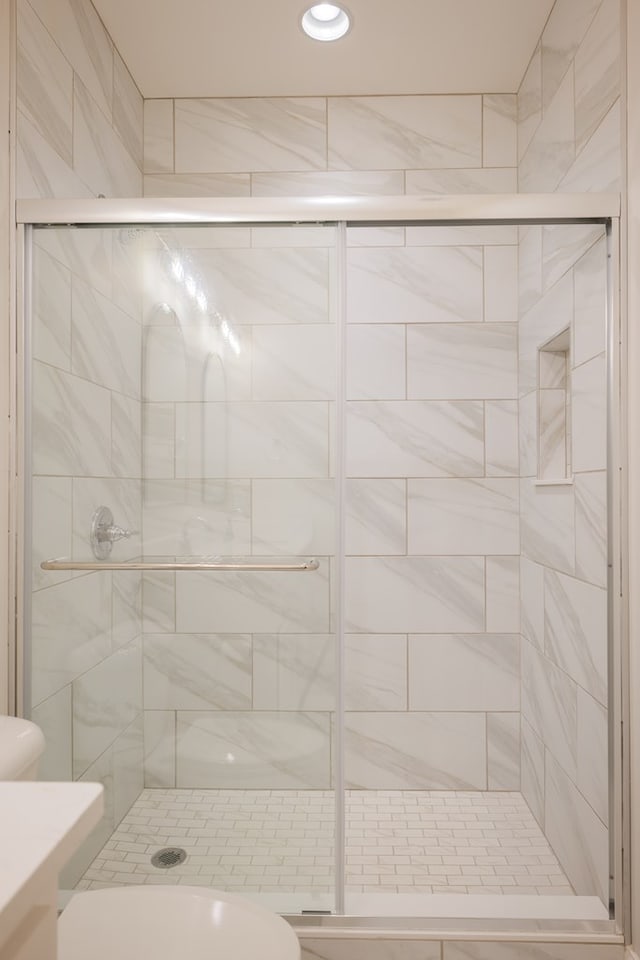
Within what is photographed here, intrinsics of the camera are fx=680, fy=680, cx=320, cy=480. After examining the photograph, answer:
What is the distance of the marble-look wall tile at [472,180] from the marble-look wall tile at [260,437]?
128 centimetres

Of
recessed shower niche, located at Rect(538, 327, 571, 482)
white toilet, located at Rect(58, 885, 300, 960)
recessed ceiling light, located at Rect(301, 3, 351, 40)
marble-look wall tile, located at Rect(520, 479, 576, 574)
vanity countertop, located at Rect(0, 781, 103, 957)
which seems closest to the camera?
vanity countertop, located at Rect(0, 781, 103, 957)

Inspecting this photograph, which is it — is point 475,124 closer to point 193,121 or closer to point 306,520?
point 193,121

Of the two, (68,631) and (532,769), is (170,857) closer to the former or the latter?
(68,631)

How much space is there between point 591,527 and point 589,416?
11.1 inches

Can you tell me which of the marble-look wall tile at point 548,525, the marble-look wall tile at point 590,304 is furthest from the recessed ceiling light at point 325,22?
the marble-look wall tile at point 548,525

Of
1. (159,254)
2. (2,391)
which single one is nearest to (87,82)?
(159,254)

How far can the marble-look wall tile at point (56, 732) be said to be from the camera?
1.62 meters

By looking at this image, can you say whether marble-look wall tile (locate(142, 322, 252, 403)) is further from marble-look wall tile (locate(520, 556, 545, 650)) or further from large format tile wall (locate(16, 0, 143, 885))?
marble-look wall tile (locate(520, 556, 545, 650))

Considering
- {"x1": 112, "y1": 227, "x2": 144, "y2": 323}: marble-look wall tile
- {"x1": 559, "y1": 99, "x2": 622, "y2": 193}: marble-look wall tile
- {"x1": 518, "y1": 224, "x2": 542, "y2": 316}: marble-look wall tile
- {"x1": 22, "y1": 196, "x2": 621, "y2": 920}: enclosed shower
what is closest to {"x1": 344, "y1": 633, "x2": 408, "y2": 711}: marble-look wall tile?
{"x1": 22, "y1": 196, "x2": 621, "y2": 920}: enclosed shower

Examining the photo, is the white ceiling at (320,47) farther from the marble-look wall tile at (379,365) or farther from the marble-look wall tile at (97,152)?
the marble-look wall tile at (379,365)

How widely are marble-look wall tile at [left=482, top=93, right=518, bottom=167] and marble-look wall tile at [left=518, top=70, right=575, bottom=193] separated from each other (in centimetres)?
13

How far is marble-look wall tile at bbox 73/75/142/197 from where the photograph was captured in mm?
1898

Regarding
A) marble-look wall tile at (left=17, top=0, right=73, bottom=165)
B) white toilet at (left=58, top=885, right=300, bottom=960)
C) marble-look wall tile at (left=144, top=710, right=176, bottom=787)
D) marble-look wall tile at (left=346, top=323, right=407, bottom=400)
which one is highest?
marble-look wall tile at (left=17, top=0, right=73, bottom=165)

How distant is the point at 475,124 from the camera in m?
2.46
